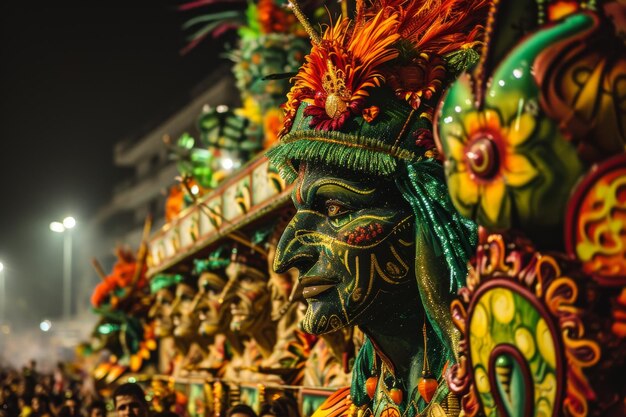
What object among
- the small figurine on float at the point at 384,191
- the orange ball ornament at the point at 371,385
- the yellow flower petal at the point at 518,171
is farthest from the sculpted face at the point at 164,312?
the yellow flower petal at the point at 518,171

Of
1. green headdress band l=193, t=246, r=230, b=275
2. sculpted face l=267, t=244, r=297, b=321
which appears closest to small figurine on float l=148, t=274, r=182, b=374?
green headdress band l=193, t=246, r=230, b=275

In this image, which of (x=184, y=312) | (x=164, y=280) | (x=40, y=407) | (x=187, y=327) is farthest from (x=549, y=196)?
(x=164, y=280)

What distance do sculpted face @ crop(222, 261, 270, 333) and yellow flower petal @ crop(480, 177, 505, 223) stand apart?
5813 millimetres

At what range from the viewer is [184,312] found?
9547 millimetres

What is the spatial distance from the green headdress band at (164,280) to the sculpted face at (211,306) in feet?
4.01

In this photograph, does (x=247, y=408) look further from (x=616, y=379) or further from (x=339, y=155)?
(x=616, y=379)

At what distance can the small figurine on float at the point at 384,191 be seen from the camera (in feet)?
9.73

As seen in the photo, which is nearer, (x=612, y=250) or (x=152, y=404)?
(x=612, y=250)

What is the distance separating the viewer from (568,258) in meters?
1.76

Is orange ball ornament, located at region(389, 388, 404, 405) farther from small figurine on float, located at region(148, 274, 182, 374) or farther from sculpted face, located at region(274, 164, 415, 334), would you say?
small figurine on float, located at region(148, 274, 182, 374)

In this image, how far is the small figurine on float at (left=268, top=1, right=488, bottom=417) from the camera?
2.97 metres

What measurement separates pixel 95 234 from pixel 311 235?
149ft

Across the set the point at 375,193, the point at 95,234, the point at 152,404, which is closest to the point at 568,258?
the point at 375,193

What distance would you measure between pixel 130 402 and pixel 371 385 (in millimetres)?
2927
